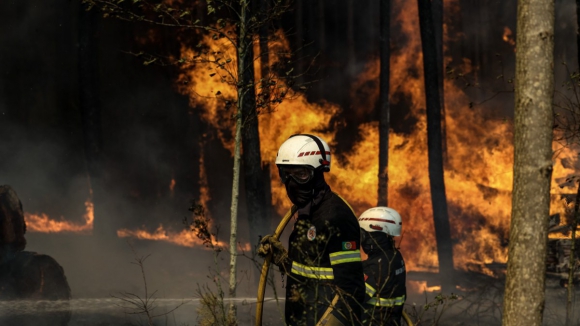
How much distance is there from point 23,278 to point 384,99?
9405 mm

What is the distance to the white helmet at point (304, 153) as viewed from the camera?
6.14m

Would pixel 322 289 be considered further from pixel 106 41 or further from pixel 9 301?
pixel 106 41

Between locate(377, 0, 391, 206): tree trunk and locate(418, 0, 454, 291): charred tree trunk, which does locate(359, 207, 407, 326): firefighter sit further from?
locate(377, 0, 391, 206): tree trunk

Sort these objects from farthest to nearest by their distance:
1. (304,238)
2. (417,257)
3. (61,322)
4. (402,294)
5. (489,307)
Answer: (417,257)
(489,307)
(61,322)
(402,294)
(304,238)

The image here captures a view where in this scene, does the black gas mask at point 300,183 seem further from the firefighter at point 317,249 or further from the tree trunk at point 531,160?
the tree trunk at point 531,160

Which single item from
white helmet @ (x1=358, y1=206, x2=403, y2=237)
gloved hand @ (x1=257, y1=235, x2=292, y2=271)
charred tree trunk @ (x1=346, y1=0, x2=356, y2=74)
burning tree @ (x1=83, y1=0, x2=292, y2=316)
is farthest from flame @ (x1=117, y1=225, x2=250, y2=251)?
gloved hand @ (x1=257, y1=235, x2=292, y2=271)

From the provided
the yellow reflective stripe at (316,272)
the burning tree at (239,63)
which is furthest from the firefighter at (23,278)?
the yellow reflective stripe at (316,272)

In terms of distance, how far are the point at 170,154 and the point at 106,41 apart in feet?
11.7

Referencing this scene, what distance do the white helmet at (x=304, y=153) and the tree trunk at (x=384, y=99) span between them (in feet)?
39.8

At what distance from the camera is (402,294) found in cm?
719

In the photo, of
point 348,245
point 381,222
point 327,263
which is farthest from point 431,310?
point 348,245

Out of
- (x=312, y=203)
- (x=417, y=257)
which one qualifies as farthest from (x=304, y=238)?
(x=417, y=257)

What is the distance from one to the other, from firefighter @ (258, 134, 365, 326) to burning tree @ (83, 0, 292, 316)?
2.64 meters

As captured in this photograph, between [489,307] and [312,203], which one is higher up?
[312,203]
